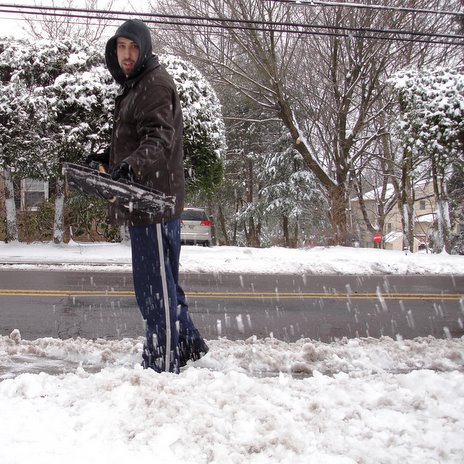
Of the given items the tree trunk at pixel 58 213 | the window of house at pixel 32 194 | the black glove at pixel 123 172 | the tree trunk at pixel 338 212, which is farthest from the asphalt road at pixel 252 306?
the window of house at pixel 32 194

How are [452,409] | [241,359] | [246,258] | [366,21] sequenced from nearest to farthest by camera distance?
[452,409], [241,359], [246,258], [366,21]

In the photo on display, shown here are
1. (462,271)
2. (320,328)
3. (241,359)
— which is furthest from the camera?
(462,271)

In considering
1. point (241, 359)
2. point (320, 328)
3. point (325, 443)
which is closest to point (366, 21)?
point (320, 328)

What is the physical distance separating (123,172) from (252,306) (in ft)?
11.9

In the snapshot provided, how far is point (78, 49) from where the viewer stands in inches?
479

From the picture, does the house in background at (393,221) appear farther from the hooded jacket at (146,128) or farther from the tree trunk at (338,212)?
the hooded jacket at (146,128)

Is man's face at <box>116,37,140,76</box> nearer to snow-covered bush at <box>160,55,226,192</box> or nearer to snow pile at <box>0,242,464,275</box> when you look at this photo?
snow pile at <box>0,242,464,275</box>

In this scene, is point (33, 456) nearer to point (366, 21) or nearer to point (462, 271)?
point (462, 271)

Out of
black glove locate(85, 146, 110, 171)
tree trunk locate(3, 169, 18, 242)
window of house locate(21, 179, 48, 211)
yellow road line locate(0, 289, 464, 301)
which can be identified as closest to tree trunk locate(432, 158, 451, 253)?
yellow road line locate(0, 289, 464, 301)

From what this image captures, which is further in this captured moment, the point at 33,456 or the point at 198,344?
the point at 198,344

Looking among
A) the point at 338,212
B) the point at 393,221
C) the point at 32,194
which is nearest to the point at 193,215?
the point at 338,212

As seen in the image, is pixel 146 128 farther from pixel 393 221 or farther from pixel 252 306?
pixel 393 221

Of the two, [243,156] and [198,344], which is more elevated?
[243,156]

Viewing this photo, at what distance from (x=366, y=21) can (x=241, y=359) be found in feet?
48.2
